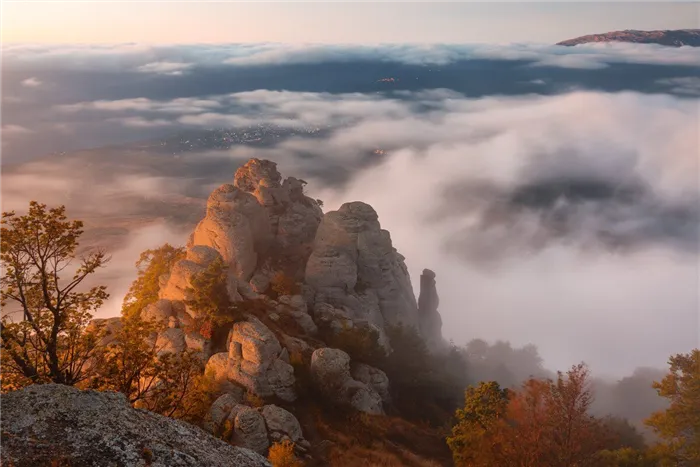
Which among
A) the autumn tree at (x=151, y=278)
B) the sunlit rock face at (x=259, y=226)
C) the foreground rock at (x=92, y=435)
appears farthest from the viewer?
the sunlit rock face at (x=259, y=226)

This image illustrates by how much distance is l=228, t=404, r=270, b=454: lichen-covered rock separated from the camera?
28969mm

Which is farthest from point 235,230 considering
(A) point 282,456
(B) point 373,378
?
(A) point 282,456

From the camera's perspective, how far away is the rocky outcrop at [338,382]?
1491 inches

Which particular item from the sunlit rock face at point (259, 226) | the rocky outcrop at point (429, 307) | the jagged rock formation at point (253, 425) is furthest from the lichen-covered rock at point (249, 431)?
the rocky outcrop at point (429, 307)

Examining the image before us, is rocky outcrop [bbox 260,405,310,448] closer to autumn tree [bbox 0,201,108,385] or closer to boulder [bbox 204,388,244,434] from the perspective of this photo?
boulder [bbox 204,388,244,434]

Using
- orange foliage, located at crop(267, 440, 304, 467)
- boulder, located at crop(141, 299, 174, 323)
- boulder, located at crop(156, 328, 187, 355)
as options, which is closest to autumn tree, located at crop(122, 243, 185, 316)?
boulder, located at crop(141, 299, 174, 323)

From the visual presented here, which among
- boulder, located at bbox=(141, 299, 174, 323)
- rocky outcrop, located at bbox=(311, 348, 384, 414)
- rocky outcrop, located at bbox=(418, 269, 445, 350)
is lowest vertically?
rocky outcrop, located at bbox=(418, 269, 445, 350)

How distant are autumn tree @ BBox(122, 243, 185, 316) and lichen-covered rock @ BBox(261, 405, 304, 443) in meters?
22.8

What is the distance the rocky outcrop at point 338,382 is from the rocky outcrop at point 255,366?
2290mm

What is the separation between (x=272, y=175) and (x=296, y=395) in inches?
1300

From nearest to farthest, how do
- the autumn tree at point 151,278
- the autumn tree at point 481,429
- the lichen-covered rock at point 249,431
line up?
the autumn tree at point 481,429 < the lichen-covered rock at point 249,431 < the autumn tree at point 151,278

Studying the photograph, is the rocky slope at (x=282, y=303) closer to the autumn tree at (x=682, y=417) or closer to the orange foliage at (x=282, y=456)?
the orange foliage at (x=282, y=456)

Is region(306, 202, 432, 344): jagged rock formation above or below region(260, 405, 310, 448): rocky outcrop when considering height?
above

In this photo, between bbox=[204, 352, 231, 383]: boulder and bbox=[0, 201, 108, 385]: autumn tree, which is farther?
bbox=[204, 352, 231, 383]: boulder
